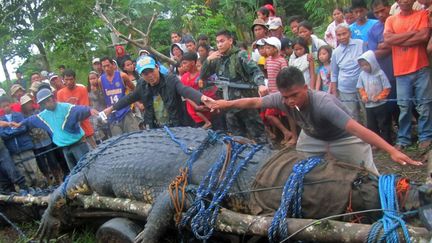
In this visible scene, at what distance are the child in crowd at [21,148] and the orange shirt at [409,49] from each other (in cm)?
517

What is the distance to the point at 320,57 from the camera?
6812mm

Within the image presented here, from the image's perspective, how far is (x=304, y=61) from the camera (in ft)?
22.7

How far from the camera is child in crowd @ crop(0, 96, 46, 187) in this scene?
674 cm

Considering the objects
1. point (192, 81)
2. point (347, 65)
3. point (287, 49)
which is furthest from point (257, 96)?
point (287, 49)

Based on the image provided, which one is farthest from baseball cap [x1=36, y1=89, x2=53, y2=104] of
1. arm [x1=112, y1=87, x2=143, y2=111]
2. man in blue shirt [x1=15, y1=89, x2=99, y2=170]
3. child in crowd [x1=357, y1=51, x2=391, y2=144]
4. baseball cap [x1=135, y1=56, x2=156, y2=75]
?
child in crowd [x1=357, y1=51, x2=391, y2=144]

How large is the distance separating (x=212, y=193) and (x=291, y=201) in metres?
0.65

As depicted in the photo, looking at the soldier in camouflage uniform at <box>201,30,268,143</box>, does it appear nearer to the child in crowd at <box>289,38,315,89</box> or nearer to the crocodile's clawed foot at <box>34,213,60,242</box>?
the child in crowd at <box>289,38,315,89</box>

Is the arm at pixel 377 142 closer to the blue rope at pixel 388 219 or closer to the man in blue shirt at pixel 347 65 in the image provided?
the blue rope at pixel 388 219

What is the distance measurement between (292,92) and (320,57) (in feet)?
10.8

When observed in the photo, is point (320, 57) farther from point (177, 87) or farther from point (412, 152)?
point (177, 87)

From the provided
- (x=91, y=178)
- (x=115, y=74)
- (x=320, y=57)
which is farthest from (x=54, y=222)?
(x=320, y=57)

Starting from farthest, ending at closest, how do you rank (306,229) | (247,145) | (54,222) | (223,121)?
(223,121) < (54,222) < (247,145) < (306,229)

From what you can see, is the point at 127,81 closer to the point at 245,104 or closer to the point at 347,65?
the point at 347,65

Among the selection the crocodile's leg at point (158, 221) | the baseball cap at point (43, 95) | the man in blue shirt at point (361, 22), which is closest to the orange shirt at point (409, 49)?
the man in blue shirt at point (361, 22)
